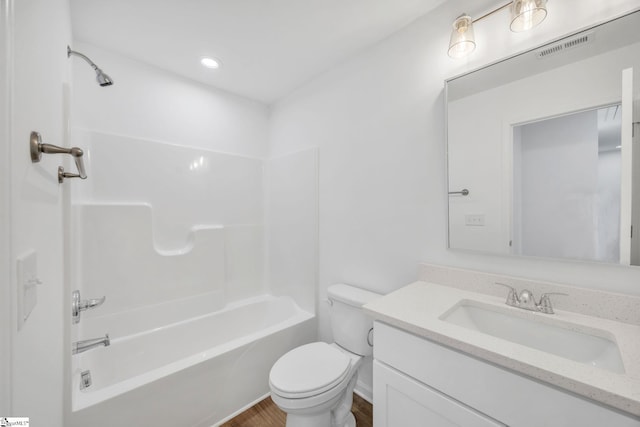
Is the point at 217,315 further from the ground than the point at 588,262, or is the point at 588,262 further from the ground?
the point at 588,262

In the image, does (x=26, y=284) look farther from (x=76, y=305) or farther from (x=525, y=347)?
(x=525, y=347)

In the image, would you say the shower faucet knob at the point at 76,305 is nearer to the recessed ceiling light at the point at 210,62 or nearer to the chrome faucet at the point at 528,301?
the recessed ceiling light at the point at 210,62

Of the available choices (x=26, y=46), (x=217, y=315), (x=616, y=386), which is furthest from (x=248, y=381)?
(x=26, y=46)

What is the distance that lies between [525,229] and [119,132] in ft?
8.39

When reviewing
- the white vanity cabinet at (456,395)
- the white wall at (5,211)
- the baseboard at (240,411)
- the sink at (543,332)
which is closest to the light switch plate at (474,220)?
the sink at (543,332)

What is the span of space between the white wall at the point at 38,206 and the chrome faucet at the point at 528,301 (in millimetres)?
1536

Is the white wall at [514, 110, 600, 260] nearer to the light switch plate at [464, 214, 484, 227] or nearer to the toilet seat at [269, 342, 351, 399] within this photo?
the light switch plate at [464, 214, 484, 227]

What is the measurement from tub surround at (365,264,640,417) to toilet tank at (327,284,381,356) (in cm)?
40

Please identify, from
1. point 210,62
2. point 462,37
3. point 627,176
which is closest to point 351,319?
point 627,176

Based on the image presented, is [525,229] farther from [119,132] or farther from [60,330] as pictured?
[119,132]

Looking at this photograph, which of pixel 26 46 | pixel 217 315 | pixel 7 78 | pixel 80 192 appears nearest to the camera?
pixel 7 78

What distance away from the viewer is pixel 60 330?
3.37 feet

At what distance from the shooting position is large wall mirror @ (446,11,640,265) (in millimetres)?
933

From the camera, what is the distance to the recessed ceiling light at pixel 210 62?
6.07ft
